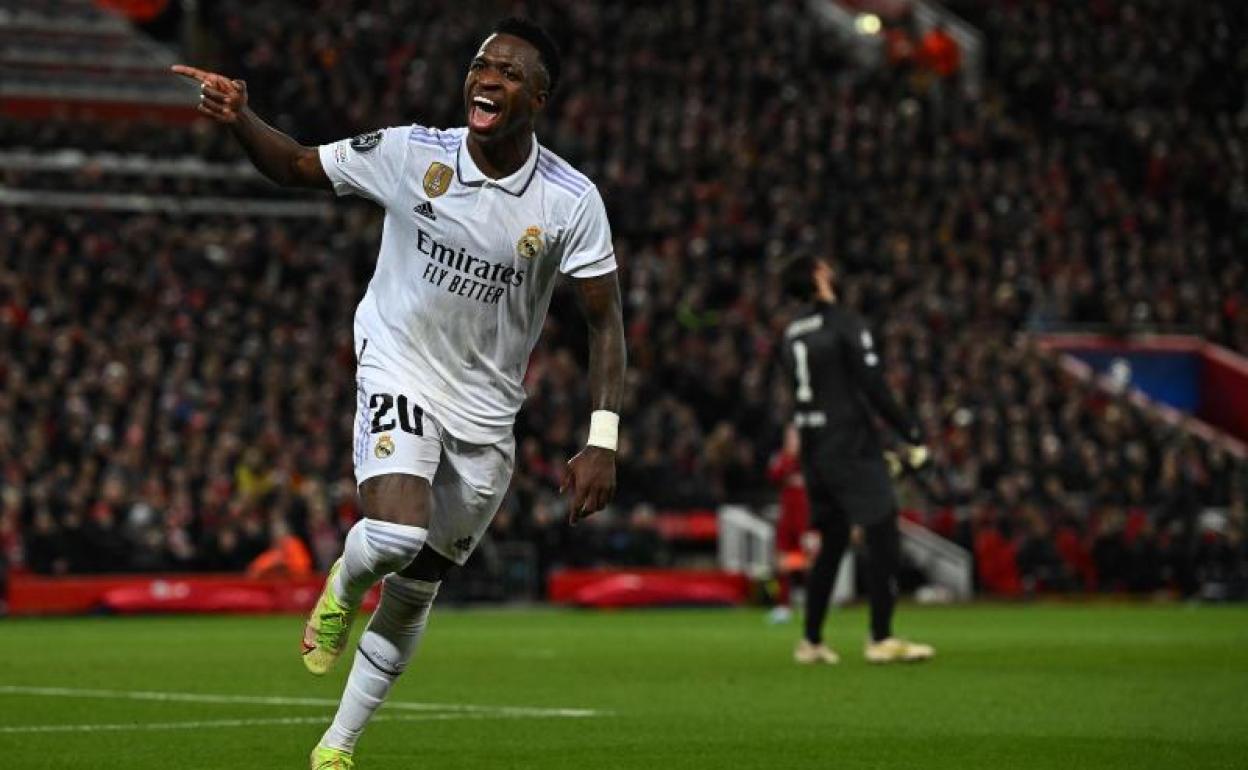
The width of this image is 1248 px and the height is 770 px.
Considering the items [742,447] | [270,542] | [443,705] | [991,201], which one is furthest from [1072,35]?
[443,705]

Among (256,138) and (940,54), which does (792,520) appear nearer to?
(256,138)

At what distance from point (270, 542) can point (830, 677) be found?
47.4 ft

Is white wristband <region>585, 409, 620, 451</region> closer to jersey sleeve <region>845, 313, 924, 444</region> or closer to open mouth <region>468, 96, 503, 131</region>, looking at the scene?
open mouth <region>468, 96, 503, 131</region>

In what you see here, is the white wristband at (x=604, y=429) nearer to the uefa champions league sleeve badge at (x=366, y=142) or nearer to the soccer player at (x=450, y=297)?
the soccer player at (x=450, y=297)

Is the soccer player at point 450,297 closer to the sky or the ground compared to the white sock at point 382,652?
closer to the sky

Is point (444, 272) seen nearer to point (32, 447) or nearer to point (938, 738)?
point (938, 738)

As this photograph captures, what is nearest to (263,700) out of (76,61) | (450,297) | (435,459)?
(435,459)

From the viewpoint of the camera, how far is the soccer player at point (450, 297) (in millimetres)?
7637

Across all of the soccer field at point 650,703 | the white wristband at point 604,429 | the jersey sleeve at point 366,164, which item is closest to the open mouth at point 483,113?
the jersey sleeve at point 366,164

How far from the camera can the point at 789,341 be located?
15.4m

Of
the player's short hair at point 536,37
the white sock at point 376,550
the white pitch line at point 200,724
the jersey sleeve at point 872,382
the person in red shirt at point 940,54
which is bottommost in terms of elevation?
the white pitch line at point 200,724

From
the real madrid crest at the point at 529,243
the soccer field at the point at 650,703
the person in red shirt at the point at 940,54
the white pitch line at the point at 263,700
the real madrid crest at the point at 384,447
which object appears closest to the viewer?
the real madrid crest at the point at 384,447

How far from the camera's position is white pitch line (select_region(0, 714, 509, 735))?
10188 mm

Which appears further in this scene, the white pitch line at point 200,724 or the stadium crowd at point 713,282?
the stadium crowd at point 713,282
